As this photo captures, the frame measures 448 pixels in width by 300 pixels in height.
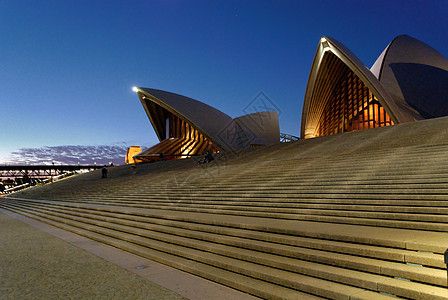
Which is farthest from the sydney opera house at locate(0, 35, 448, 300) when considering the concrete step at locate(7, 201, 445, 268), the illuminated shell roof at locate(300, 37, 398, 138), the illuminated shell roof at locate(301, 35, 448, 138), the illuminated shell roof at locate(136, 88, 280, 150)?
the illuminated shell roof at locate(136, 88, 280, 150)

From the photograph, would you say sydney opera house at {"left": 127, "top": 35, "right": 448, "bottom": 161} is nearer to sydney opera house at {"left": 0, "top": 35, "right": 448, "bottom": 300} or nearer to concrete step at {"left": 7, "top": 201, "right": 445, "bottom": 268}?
sydney opera house at {"left": 0, "top": 35, "right": 448, "bottom": 300}

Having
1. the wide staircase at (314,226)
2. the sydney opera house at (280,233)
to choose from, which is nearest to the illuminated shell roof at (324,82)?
the sydney opera house at (280,233)

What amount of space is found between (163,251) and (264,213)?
6.75 ft

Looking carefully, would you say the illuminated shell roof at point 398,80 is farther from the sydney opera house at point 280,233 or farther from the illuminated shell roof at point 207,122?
the sydney opera house at point 280,233

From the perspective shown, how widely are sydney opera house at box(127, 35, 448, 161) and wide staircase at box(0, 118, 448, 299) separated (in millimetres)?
16306

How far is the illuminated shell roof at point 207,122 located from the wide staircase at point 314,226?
23.5 m

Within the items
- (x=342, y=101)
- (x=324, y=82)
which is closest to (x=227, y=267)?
(x=324, y=82)

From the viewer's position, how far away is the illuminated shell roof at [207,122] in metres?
33.8

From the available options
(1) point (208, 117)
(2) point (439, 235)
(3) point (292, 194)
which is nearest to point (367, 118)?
(1) point (208, 117)

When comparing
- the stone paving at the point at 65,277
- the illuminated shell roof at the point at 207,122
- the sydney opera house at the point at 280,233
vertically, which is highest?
the illuminated shell roof at the point at 207,122

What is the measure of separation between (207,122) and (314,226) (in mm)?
30589

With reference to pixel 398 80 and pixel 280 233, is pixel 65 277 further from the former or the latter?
pixel 398 80

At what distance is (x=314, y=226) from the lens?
4.61 m

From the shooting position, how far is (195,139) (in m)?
35.8
